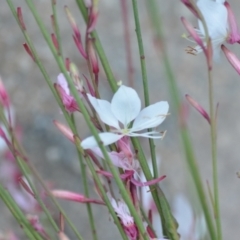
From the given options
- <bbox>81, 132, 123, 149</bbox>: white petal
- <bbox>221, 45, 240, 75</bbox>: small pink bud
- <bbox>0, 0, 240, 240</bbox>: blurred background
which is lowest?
<bbox>0, 0, 240, 240</bbox>: blurred background

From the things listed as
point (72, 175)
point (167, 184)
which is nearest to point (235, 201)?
point (167, 184)

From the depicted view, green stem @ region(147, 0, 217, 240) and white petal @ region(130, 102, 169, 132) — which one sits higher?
green stem @ region(147, 0, 217, 240)

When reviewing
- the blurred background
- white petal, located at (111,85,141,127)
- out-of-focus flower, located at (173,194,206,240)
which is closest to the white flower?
white petal, located at (111,85,141,127)

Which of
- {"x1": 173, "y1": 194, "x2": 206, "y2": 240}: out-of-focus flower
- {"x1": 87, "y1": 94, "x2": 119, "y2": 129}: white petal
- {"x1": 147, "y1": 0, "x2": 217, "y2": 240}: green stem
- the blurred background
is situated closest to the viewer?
{"x1": 147, "y1": 0, "x2": 217, "y2": 240}: green stem

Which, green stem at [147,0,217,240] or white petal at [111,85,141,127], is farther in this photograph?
white petal at [111,85,141,127]

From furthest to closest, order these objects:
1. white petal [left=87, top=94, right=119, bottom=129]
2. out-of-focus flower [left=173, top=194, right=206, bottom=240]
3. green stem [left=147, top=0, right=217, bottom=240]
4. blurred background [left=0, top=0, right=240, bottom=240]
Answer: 1. blurred background [left=0, top=0, right=240, bottom=240]
2. out-of-focus flower [left=173, top=194, right=206, bottom=240]
3. white petal [left=87, top=94, right=119, bottom=129]
4. green stem [left=147, top=0, right=217, bottom=240]

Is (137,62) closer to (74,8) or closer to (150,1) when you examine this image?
(74,8)

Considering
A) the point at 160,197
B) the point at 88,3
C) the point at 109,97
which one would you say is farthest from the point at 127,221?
the point at 109,97

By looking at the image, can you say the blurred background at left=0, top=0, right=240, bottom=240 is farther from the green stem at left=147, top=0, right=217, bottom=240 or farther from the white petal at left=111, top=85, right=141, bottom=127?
the green stem at left=147, top=0, right=217, bottom=240
